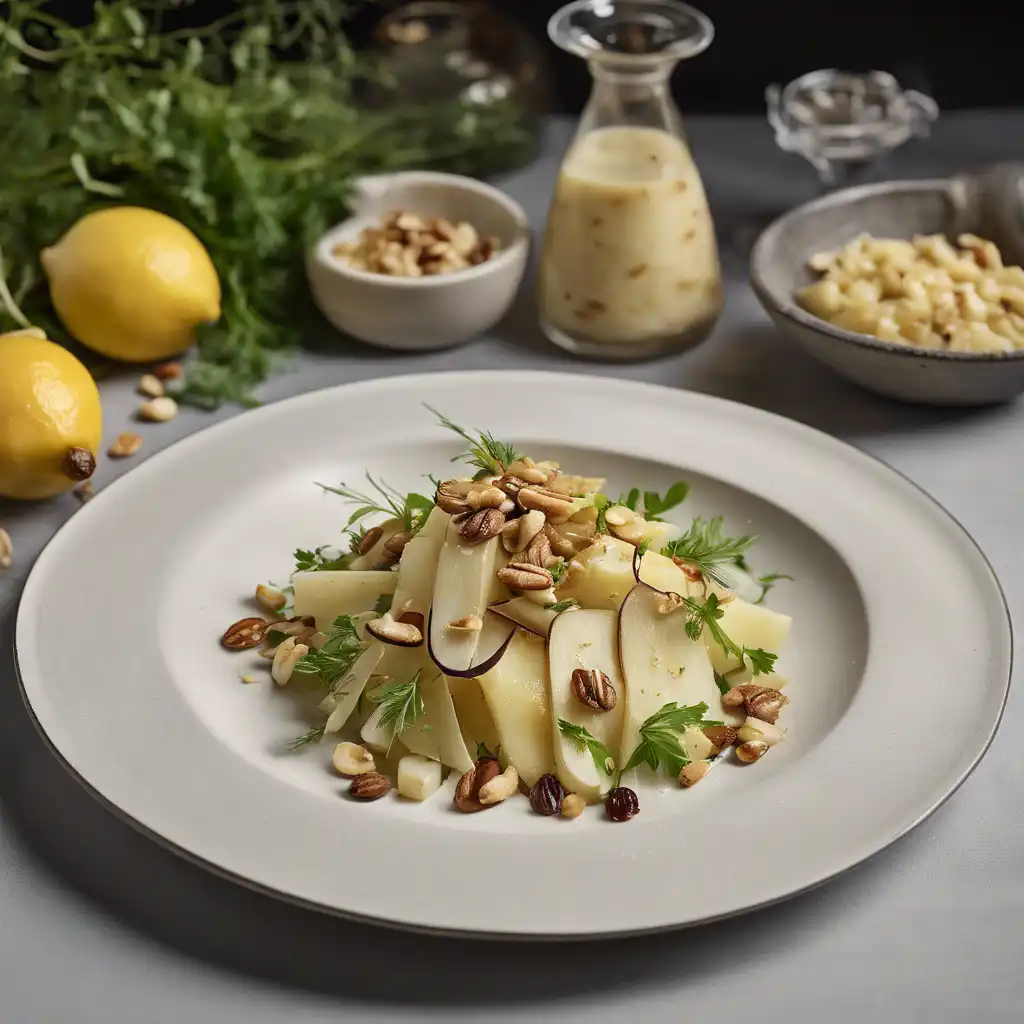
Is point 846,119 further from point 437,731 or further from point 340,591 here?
point 437,731

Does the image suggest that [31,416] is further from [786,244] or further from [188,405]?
[786,244]

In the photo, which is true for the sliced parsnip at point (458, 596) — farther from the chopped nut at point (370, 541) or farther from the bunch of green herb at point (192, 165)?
the bunch of green herb at point (192, 165)

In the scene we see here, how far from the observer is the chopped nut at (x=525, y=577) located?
1.22 meters

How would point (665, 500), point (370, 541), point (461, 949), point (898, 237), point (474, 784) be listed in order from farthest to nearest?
point (898, 237), point (665, 500), point (370, 541), point (474, 784), point (461, 949)

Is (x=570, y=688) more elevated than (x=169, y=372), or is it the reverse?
(x=570, y=688)

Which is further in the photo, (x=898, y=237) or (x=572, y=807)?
(x=898, y=237)

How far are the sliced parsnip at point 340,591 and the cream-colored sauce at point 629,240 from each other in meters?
0.67

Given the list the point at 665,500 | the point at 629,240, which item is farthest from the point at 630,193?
the point at 665,500

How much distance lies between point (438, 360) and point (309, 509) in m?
0.44

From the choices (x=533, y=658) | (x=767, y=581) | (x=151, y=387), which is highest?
(x=533, y=658)

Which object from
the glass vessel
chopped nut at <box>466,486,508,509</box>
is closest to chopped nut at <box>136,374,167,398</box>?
chopped nut at <box>466,486,508,509</box>

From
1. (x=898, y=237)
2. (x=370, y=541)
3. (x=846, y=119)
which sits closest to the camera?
(x=370, y=541)

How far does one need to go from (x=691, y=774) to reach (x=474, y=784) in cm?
19

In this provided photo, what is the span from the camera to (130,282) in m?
1.81
